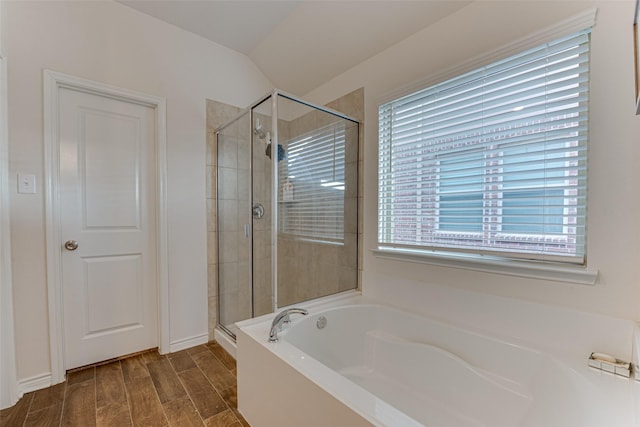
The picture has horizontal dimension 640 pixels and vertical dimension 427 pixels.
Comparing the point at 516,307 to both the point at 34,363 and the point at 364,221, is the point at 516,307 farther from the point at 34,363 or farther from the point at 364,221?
the point at 34,363

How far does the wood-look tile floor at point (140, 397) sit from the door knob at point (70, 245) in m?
0.85

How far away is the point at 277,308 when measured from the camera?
1.79m

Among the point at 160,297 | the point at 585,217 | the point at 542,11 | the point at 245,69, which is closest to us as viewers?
the point at 585,217

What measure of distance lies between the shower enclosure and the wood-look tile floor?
0.45 meters

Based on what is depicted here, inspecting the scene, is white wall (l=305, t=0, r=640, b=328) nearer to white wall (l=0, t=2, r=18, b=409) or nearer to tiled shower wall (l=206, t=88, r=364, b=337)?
tiled shower wall (l=206, t=88, r=364, b=337)

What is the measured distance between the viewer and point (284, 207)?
1994 mm

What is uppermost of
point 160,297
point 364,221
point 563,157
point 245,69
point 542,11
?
point 245,69

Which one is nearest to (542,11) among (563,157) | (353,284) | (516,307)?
(563,157)

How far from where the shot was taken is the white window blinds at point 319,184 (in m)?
2.21

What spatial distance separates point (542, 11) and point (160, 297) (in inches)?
117

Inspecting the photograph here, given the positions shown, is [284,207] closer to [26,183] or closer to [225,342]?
[225,342]

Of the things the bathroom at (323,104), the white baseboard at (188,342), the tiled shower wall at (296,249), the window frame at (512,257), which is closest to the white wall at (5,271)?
the bathroom at (323,104)

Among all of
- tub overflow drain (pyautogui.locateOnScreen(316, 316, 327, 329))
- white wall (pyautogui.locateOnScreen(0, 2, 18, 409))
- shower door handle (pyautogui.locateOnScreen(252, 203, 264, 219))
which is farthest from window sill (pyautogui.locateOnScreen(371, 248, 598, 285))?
white wall (pyautogui.locateOnScreen(0, 2, 18, 409))

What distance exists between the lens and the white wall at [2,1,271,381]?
1.64 m
